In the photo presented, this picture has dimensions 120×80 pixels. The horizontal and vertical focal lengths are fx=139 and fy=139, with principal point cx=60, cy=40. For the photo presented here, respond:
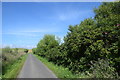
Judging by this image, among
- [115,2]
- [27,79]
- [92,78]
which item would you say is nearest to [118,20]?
[115,2]

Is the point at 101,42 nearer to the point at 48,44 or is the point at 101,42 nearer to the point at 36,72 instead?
the point at 36,72

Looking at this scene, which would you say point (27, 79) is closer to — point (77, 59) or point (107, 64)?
point (77, 59)

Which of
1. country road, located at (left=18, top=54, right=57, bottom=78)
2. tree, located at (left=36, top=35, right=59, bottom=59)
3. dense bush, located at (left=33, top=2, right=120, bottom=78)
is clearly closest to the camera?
dense bush, located at (left=33, top=2, right=120, bottom=78)

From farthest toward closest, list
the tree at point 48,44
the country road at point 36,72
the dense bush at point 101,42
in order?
the tree at point 48,44 → the country road at point 36,72 → the dense bush at point 101,42

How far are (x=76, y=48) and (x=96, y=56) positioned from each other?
1.79m

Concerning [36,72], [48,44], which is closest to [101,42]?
[36,72]

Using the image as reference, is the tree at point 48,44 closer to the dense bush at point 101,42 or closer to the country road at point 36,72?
the country road at point 36,72

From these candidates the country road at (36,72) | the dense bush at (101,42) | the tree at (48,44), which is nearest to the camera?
the dense bush at (101,42)

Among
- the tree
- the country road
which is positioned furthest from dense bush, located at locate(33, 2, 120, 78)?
the tree

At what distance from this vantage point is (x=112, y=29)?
8008 millimetres

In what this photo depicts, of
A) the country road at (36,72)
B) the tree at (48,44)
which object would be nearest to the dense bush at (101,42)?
the country road at (36,72)

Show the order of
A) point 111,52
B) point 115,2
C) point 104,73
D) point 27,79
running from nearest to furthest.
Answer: point 104,73, point 111,52, point 115,2, point 27,79

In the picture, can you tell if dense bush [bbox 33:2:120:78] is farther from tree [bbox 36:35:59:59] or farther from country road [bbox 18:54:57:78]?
tree [bbox 36:35:59:59]

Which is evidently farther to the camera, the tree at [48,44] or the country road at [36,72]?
the tree at [48,44]
